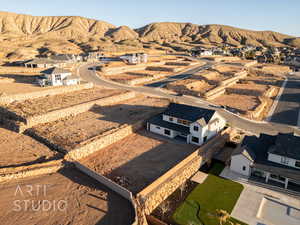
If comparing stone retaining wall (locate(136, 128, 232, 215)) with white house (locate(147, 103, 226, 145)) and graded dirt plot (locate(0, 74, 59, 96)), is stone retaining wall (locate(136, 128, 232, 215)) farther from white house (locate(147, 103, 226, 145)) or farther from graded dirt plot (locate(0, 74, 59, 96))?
graded dirt plot (locate(0, 74, 59, 96))

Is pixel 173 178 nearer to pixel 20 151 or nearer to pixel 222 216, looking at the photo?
pixel 222 216

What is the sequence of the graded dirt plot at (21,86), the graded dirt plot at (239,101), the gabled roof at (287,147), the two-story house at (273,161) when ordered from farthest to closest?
the graded dirt plot at (239,101), the graded dirt plot at (21,86), the gabled roof at (287,147), the two-story house at (273,161)

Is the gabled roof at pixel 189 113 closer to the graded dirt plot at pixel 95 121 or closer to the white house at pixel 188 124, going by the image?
the white house at pixel 188 124

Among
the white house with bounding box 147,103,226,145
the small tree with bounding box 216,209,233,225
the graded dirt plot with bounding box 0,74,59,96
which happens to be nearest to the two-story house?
the white house with bounding box 147,103,226,145

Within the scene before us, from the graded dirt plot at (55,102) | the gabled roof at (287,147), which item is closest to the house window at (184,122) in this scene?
the gabled roof at (287,147)

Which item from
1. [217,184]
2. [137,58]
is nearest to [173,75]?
[137,58]

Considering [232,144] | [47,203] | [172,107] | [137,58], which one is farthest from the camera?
[137,58]

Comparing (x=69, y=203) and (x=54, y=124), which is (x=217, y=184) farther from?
(x=54, y=124)
